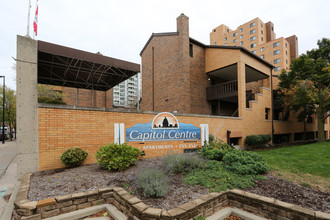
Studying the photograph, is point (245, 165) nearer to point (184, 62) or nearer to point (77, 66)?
point (77, 66)

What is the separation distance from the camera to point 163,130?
8234 mm

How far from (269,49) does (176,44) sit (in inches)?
1827

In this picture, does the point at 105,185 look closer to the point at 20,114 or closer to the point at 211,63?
the point at 20,114

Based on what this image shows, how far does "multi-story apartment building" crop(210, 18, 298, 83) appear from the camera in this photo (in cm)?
4525

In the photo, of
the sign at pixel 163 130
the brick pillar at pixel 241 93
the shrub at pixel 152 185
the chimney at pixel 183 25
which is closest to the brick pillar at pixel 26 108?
the sign at pixel 163 130

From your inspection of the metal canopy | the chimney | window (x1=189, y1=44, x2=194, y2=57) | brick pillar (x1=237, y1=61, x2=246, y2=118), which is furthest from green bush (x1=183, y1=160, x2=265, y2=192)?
the chimney

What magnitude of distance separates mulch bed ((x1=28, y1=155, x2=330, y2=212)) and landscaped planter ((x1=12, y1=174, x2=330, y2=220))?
33cm

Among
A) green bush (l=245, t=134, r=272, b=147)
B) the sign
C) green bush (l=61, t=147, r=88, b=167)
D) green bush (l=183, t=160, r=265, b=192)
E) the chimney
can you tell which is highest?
the chimney

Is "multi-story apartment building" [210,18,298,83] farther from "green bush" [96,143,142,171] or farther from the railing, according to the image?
"green bush" [96,143,142,171]

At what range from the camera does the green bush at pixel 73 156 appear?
18.5 feet

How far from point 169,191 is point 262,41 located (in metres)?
61.3

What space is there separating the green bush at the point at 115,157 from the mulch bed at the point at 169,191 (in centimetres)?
30

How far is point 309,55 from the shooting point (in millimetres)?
17875

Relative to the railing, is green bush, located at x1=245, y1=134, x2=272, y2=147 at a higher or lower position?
lower
